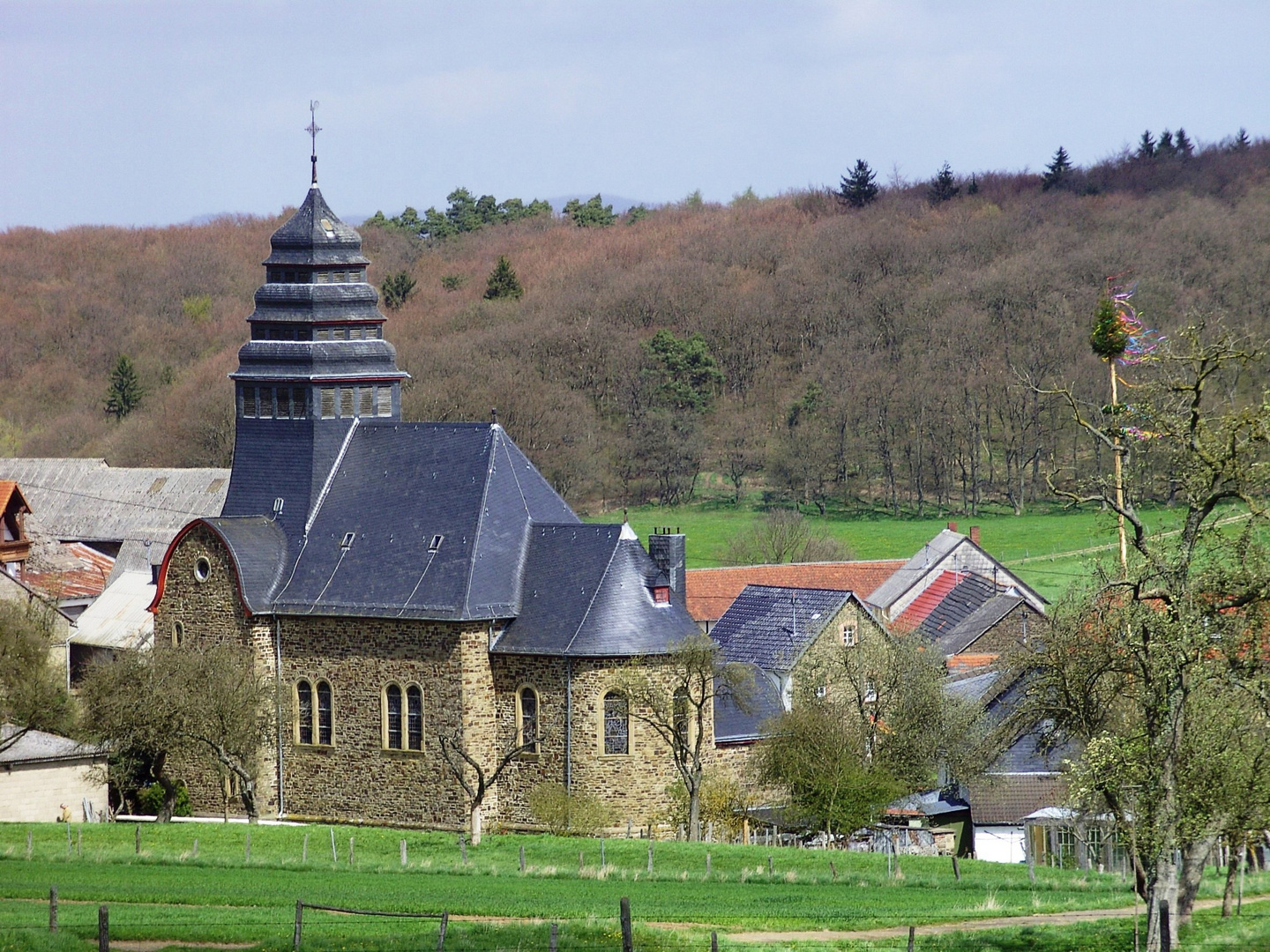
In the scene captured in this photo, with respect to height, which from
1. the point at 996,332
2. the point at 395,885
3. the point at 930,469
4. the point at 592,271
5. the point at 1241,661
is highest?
the point at 592,271

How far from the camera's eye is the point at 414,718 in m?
42.5

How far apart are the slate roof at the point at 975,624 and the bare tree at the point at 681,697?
1719 cm

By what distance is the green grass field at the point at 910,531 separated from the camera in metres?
79.8

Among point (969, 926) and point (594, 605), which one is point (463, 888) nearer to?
point (969, 926)

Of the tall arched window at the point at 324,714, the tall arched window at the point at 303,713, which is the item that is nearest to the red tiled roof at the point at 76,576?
the tall arched window at the point at 303,713

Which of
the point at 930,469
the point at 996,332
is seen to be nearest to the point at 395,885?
the point at 930,469

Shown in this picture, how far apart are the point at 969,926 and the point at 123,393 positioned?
10442cm

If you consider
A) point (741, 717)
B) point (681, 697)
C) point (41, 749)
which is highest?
point (681, 697)

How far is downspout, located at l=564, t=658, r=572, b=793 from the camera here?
135 feet

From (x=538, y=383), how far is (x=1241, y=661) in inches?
3275

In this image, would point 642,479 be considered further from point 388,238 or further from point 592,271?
point 388,238

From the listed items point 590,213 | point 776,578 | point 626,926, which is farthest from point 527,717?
point 590,213

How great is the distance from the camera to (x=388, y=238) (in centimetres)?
16350

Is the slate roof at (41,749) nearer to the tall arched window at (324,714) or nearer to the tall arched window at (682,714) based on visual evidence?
the tall arched window at (324,714)
